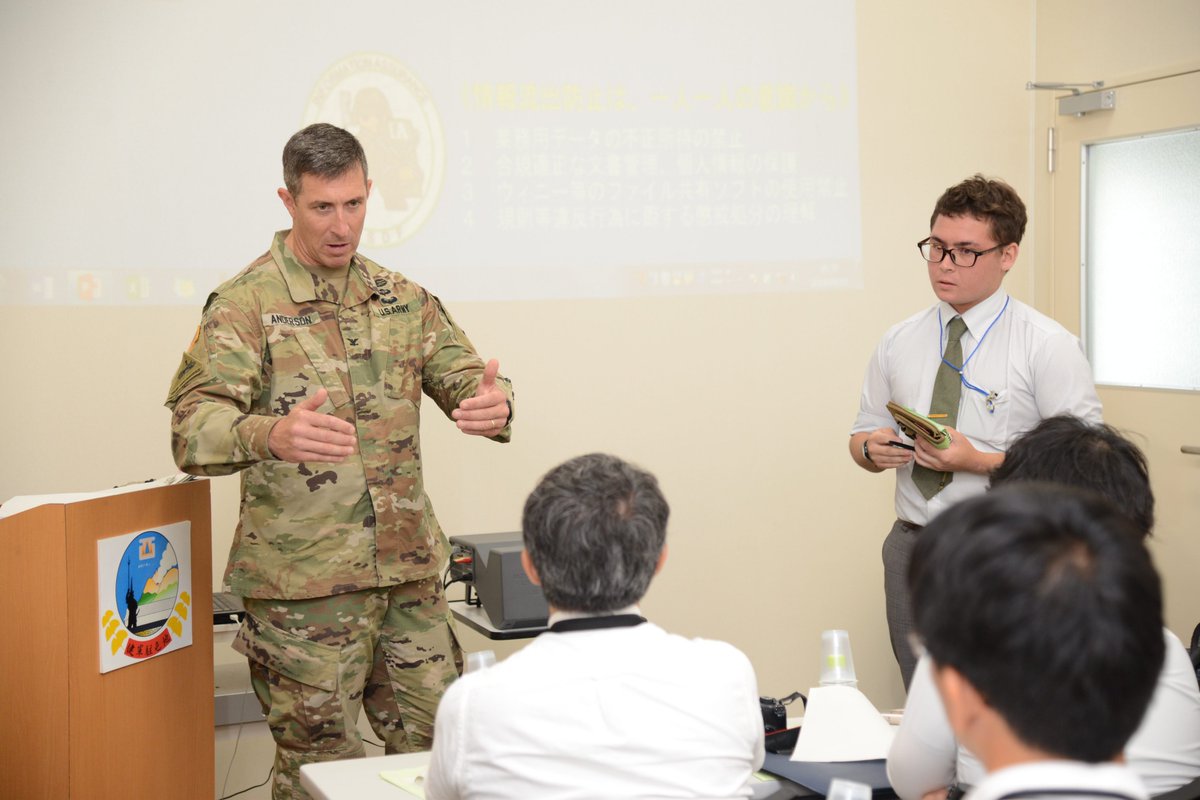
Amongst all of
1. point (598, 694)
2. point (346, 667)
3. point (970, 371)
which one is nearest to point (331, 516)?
point (346, 667)

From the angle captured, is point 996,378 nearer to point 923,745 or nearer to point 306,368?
point 923,745

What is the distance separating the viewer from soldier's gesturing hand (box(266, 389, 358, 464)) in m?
2.21

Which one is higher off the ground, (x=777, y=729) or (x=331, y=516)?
(x=331, y=516)

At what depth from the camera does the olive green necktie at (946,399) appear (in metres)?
3.04

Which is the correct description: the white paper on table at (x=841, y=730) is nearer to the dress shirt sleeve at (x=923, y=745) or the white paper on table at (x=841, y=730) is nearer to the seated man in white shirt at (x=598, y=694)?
the dress shirt sleeve at (x=923, y=745)

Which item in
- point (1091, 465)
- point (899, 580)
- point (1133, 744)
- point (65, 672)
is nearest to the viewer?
point (1133, 744)

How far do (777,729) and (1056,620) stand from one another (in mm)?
1231

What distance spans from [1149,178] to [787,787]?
3.37m

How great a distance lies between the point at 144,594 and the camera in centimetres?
247

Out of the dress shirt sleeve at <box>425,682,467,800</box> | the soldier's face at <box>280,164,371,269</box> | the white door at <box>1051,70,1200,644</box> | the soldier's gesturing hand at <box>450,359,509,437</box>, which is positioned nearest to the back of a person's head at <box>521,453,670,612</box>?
the dress shirt sleeve at <box>425,682,467,800</box>

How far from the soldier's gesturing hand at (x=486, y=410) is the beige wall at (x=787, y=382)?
1330mm

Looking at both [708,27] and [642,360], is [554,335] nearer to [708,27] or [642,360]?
[642,360]

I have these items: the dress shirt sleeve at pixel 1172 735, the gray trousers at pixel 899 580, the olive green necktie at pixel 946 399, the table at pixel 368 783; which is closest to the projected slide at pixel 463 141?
the olive green necktie at pixel 946 399

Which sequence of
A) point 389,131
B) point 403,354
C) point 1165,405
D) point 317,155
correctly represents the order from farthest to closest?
point 1165,405
point 389,131
point 403,354
point 317,155
